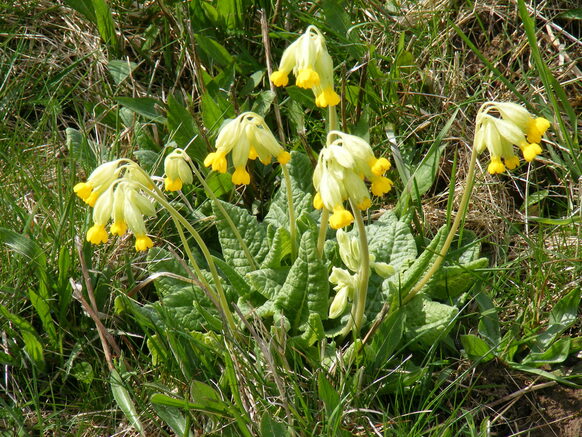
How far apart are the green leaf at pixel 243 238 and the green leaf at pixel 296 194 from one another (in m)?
0.07

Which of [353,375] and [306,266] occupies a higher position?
[306,266]

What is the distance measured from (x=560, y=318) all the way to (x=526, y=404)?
332 mm

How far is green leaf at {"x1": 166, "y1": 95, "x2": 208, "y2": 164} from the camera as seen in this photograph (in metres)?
3.43

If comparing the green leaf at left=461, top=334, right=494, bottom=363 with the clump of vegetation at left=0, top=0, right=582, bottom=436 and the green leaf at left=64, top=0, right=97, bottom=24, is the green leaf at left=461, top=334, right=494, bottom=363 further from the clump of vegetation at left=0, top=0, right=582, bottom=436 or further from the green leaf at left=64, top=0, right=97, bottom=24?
the green leaf at left=64, top=0, right=97, bottom=24

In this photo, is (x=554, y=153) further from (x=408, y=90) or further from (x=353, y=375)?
(x=353, y=375)

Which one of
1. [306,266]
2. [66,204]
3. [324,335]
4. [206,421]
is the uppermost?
[66,204]

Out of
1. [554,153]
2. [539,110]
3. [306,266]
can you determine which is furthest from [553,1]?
[306,266]

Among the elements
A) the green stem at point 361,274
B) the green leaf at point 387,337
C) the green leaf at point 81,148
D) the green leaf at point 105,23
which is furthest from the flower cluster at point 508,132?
the green leaf at point 105,23

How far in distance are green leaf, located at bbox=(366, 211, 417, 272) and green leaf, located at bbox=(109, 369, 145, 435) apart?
1.05 metres

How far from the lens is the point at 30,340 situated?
2.83 meters

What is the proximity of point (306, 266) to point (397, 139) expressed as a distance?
109 cm

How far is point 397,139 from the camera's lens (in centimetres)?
358

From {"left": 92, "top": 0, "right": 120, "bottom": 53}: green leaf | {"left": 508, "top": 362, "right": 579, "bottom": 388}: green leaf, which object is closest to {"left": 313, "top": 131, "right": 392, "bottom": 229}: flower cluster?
{"left": 508, "top": 362, "right": 579, "bottom": 388}: green leaf

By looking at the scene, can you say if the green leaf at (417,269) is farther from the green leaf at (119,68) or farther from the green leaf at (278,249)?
the green leaf at (119,68)
